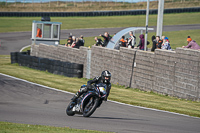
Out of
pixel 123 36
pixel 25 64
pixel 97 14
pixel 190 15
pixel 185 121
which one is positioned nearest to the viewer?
pixel 185 121

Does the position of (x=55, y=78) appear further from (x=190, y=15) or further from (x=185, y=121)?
(x=190, y=15)

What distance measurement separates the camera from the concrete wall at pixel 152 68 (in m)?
14.6

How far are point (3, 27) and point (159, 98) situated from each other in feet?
118

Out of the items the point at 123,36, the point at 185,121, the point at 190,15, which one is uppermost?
the point at 190,15

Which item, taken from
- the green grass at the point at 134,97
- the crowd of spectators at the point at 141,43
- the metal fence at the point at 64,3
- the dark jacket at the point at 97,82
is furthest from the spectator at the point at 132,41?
the metal fence at the point at 64,3

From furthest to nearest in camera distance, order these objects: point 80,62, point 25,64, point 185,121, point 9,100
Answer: point 25,64, point 80,62, point 9,100, point 185,121

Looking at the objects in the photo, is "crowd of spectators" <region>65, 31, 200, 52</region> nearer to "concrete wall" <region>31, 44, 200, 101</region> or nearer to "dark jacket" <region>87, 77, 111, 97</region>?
"concrete wall" <region>31, 44, 200, 101</region>

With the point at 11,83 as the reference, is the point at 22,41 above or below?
above

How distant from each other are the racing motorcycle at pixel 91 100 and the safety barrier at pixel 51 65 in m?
11.5

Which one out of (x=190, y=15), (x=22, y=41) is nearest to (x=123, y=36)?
(x=22, y=41)

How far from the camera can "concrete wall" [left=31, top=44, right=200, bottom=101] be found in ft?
48.0

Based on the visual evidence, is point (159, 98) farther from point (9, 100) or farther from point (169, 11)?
point (169, 11)

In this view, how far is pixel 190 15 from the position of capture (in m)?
47.1

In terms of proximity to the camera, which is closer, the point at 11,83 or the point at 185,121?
the point at 185,121
